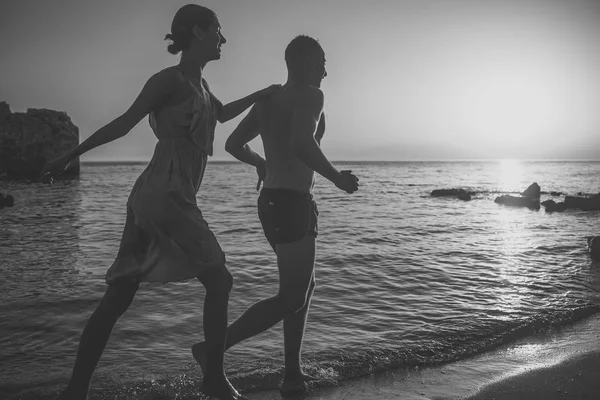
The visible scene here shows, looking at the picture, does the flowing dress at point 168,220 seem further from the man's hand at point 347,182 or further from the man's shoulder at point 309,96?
the man's hand at point 347,182

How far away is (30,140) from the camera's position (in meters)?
66.8

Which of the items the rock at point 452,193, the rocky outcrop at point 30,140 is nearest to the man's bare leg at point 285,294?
the rock at point 452,193

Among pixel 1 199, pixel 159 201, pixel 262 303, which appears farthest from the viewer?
pixel 1 199

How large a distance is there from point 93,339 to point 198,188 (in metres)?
0.97

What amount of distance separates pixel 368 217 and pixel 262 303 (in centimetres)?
1555

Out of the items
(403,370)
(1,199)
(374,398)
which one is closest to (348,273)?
(403,370)

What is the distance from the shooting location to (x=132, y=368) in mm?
3881

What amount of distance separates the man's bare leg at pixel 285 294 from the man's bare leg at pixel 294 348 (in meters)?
0.24

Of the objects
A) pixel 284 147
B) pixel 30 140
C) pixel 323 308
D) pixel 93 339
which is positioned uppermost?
pixel 30 140

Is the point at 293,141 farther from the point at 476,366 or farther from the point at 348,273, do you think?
the point at 348,273

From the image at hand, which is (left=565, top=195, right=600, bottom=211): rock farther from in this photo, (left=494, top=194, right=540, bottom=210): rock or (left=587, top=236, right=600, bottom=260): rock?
(left=587, top=236, right=600, bottom=260): rock

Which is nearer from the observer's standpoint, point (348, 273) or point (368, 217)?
point (348, 273)

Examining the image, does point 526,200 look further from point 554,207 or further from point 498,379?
point 498,379

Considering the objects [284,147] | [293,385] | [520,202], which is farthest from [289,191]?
[520,202]
